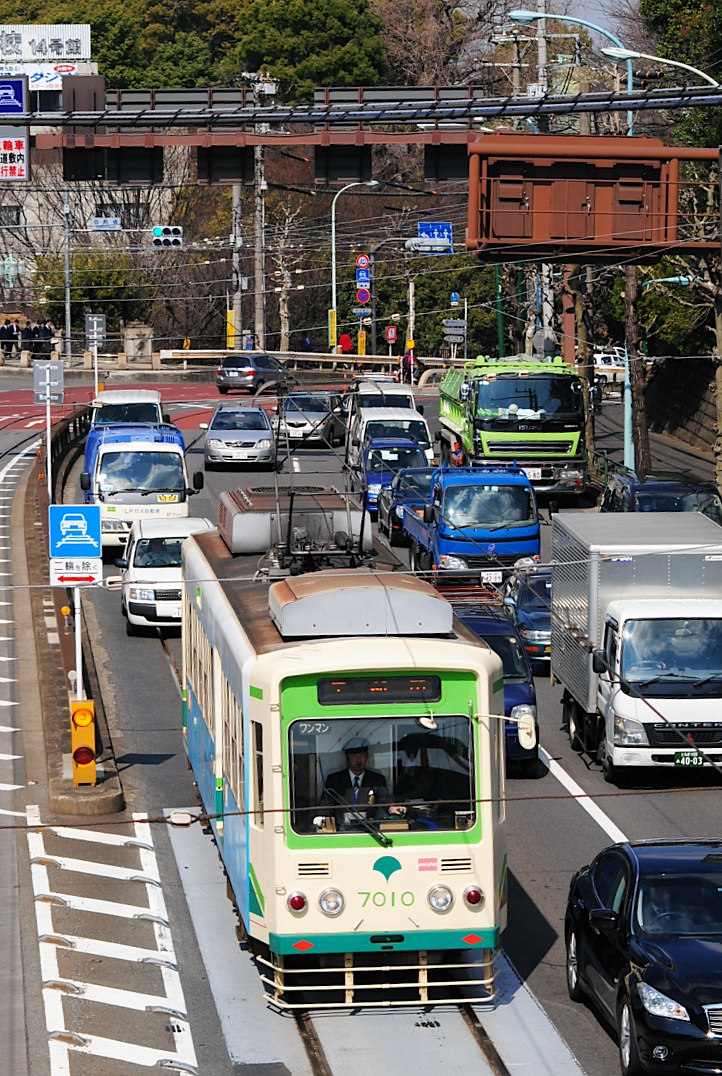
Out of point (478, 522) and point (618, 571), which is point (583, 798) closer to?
point (618, 571)

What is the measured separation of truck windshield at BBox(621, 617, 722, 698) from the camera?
67.0ft

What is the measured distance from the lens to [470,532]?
31672 mm

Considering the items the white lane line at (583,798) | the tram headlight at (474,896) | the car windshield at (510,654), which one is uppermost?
the tram headlight at (474,896)

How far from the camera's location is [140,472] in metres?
35.5

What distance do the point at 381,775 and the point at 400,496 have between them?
79.1 feet

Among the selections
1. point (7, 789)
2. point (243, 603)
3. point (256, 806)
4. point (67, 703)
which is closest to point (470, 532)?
point (67, 703)

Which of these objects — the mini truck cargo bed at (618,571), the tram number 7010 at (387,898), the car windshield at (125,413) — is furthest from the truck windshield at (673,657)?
the car windshield at (125,413)

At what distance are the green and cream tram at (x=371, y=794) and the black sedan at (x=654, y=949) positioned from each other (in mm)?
801

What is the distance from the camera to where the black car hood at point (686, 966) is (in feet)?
38.2

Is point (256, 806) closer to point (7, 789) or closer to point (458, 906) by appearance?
point (458, 906)

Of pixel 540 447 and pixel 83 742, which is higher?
pixel 540 447

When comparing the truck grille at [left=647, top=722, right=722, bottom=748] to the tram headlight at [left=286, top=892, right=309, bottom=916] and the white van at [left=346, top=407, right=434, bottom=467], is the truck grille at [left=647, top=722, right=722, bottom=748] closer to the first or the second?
the tram headlight at [left=286, top=892, right=309, bottom=916]

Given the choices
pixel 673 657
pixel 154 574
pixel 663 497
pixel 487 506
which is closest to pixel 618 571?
pixel 673 657

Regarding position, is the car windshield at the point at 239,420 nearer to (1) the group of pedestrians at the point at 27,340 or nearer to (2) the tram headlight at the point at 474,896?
(2) the tram headlight at the point at 474,896
